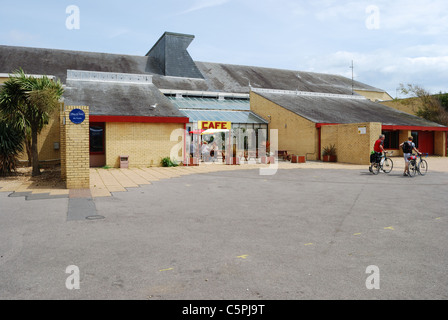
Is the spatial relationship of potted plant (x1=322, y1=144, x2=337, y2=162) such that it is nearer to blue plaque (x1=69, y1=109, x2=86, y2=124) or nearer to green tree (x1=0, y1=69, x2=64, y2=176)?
green tree (x1=0, y1=69, x2=64, y2=176)

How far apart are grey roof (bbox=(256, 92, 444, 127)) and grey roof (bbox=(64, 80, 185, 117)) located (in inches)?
411

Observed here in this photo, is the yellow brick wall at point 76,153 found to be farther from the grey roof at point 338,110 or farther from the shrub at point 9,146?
the grey roof at point 338,110

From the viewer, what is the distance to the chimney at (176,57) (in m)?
37.7

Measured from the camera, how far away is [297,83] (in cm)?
4325

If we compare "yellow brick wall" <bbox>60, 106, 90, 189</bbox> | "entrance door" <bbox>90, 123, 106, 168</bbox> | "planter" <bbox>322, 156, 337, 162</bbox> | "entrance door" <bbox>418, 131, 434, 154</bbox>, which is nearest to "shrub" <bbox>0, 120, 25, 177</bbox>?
"entrance door" <bbox>90, 123, 106, 168</bbox>

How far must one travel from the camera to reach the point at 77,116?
11.1 meters

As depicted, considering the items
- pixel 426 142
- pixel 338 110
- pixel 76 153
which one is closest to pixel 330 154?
pixel 338 110

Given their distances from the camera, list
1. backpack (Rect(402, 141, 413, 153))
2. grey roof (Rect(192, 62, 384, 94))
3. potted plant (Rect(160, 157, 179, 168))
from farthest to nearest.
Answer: grey roof (Rect(192, 62, 384, 94)) → potted plant (Rect(160, 157, 179, 168)) → backpack (Rect(402, 141, 413, 153))

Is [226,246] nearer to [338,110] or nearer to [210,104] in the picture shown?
[338,110]

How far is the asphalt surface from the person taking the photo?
3.81 meters

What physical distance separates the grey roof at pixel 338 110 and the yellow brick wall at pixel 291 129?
1.32 feet

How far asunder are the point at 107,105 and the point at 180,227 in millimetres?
15540
